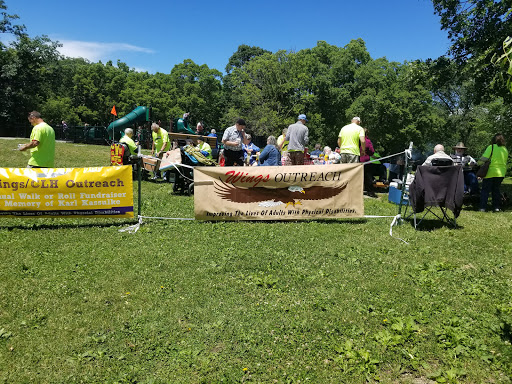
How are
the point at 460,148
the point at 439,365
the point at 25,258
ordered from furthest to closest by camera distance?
1. the point at 460,148
2. the point at 25,258
3. the point at 439,365

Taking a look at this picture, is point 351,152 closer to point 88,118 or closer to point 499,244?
point 499,244

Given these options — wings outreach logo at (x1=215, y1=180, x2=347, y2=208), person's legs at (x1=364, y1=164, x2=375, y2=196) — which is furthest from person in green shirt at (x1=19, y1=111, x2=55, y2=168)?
person's legs at (x1=364, y1=164, x2=375, y2=196)

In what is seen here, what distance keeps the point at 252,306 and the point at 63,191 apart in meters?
4.18

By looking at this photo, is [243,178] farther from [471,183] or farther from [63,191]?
[471,183]

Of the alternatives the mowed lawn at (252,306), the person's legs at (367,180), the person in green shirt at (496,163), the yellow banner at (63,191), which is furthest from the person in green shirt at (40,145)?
the person in green shirt at (496,163)

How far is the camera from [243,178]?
6.95m

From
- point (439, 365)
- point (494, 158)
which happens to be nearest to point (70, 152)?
point (494, 158)

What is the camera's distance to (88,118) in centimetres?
4825

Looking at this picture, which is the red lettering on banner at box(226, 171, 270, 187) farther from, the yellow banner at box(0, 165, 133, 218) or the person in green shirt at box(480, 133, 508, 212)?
the person in green shirt at box(480, 133, 508, 212)

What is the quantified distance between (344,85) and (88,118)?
32337 millimetres

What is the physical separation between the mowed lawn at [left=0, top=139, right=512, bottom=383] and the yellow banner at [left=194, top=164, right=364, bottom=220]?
0.52 m

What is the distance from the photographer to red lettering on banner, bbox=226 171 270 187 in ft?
22.7

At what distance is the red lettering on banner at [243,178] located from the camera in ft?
22.7

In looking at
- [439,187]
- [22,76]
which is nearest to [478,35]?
[439,187]
